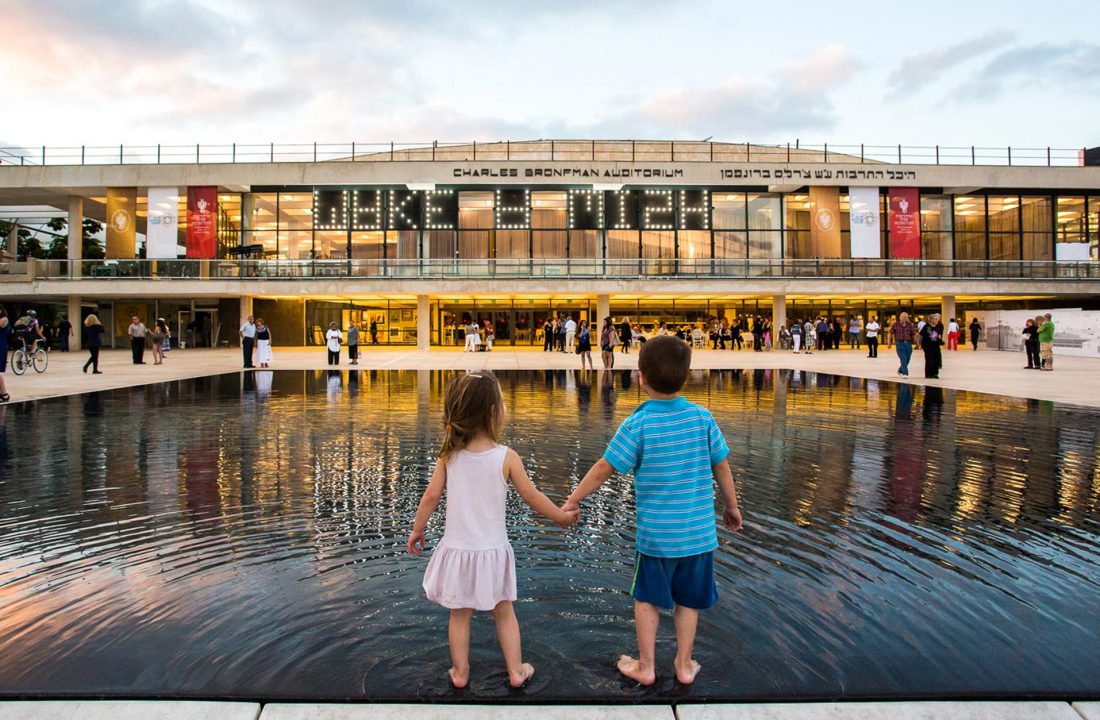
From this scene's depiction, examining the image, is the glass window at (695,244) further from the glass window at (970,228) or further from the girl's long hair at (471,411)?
the girl's long hair at (471,411)

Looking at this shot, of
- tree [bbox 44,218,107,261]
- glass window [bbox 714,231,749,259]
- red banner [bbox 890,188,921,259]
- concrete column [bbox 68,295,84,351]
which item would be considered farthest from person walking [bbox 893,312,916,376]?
tree [bbox 44,218,107,261]

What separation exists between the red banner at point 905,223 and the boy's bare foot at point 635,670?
42730 mm

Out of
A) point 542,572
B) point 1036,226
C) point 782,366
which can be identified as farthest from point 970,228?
point 542,572

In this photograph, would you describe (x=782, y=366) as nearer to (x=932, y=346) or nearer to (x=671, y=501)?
(x=932, y=346)

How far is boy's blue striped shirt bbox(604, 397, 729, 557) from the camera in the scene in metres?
2.97

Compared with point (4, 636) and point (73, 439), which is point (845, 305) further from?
point (4, 636)

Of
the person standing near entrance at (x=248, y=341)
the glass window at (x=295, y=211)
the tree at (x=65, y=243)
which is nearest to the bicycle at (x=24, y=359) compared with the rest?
the person standing near entrance at (x=248, y=341)

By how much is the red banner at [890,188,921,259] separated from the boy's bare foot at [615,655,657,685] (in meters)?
42.7

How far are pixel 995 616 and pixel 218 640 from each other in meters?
3.78

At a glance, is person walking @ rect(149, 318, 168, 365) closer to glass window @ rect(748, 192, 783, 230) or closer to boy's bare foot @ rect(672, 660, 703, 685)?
boy's bare foot @ rect(672, 660, 703, 685)

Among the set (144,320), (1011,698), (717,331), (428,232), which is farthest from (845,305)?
(1011,698)

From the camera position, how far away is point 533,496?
9.40ft

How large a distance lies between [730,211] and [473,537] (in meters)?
42.3

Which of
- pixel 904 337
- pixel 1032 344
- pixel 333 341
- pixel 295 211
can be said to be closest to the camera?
pixel 904 337
